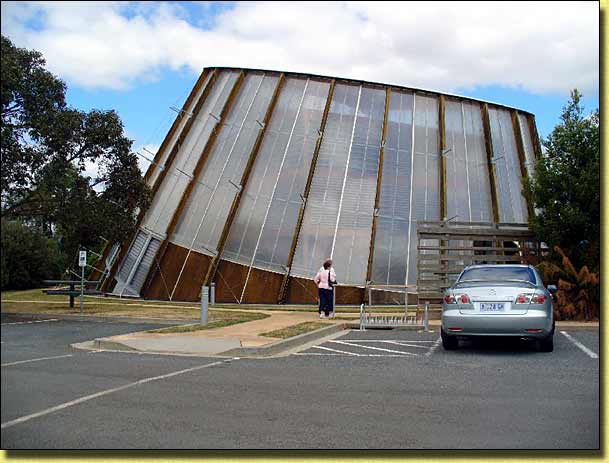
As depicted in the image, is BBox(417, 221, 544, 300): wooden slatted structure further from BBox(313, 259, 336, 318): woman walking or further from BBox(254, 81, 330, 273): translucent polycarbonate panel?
BBox(254, 81, 330, 273): translucent polycarbonate panel

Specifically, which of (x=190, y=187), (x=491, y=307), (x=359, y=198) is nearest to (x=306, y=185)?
(x=359, y=198)

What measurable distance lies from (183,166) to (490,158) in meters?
11.4

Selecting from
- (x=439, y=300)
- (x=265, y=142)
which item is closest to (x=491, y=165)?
(x=265, y=142)

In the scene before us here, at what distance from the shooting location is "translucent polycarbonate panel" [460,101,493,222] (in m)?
24.9

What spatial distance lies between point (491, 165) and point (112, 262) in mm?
14313

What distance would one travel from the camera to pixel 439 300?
16.3m

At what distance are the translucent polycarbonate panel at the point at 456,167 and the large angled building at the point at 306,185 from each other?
5cm

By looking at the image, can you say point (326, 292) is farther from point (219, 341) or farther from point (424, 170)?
point (424, 170)

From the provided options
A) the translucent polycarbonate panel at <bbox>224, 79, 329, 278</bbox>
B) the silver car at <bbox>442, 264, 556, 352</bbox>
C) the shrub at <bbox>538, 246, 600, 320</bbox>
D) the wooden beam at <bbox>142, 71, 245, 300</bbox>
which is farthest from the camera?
the wooden beam at <bbox>142, 71, 245, 300</bbox>

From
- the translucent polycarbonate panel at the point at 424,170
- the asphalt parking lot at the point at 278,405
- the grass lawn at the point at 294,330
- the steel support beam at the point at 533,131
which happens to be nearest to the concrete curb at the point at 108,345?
the asphalt parking lot at the point at 278,405

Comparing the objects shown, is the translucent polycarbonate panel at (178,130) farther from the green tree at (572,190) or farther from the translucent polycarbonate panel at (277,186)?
the green tree at (572,190)

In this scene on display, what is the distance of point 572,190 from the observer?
13.3m

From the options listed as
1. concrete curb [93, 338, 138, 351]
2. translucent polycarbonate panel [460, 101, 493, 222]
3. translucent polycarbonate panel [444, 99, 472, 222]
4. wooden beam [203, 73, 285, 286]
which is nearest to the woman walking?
wooden beam [203, 73, 285, 286]

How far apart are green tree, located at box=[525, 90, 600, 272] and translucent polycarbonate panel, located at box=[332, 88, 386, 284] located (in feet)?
28.9
